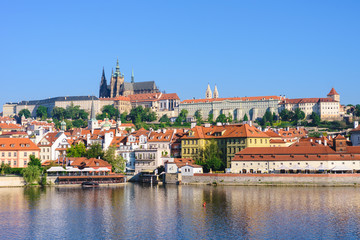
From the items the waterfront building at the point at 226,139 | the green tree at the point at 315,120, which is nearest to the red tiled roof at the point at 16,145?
the waterfront building at the point at 226,139

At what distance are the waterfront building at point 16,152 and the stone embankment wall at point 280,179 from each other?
84.7 ft

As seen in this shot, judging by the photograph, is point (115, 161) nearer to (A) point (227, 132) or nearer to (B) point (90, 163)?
(B) point (90, 163)

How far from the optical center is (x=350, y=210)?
164 feet

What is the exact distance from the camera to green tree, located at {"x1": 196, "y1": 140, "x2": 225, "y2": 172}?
8119 cm

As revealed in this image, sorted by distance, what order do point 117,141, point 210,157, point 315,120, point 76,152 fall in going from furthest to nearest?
1. point 315,120
2. point 117,141
3. point 76,152
4. point 210,157

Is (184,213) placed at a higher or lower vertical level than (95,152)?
lower

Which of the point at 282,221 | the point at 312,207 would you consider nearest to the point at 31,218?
the point at 282,221

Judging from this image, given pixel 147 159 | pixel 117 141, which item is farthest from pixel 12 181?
pixel 117 141

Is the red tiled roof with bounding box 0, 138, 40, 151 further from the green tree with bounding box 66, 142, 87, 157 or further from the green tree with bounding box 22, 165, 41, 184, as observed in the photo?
the green tree with bounding box 22, 165, 41, 184

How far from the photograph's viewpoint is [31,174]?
7494cm

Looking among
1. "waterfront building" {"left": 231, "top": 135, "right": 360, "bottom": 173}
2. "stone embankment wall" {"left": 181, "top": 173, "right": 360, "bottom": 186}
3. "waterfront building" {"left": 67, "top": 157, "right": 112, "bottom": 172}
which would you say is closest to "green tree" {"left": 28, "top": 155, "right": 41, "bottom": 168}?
"waterfront building" {"left": 67, "top": 157, "right": 112, "bottom": 172}

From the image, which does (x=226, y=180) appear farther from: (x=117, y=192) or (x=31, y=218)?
(x=31, y=218)

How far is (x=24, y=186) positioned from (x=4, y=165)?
7265mm

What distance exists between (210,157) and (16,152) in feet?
92.4
